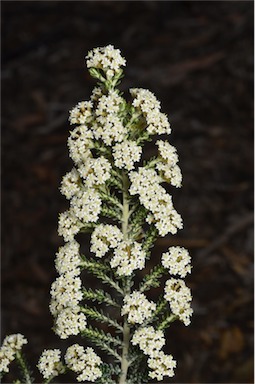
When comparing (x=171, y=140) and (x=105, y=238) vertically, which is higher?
(x=171, y=140)

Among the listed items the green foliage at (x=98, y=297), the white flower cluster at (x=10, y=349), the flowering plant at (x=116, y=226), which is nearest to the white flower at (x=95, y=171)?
the flowering plant at (x=116, y=226)

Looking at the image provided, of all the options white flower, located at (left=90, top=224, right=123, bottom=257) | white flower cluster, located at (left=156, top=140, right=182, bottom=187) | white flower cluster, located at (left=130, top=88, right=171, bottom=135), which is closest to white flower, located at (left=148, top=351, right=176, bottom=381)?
white flower, located at (left=90, top=224, right=123, bottom=257)

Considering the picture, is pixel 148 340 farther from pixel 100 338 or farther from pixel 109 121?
pixel 109 121

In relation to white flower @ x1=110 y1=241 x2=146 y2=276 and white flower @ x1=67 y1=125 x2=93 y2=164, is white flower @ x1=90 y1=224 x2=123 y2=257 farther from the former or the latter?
white flower @ x1=67 y1=125 x2=93 y2=164

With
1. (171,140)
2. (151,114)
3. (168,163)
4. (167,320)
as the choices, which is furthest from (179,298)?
(171,140)

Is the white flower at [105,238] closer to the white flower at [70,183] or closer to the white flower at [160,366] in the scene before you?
the white flower at [70,183]

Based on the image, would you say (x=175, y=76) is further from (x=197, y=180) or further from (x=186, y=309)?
(x=186, y=309)
